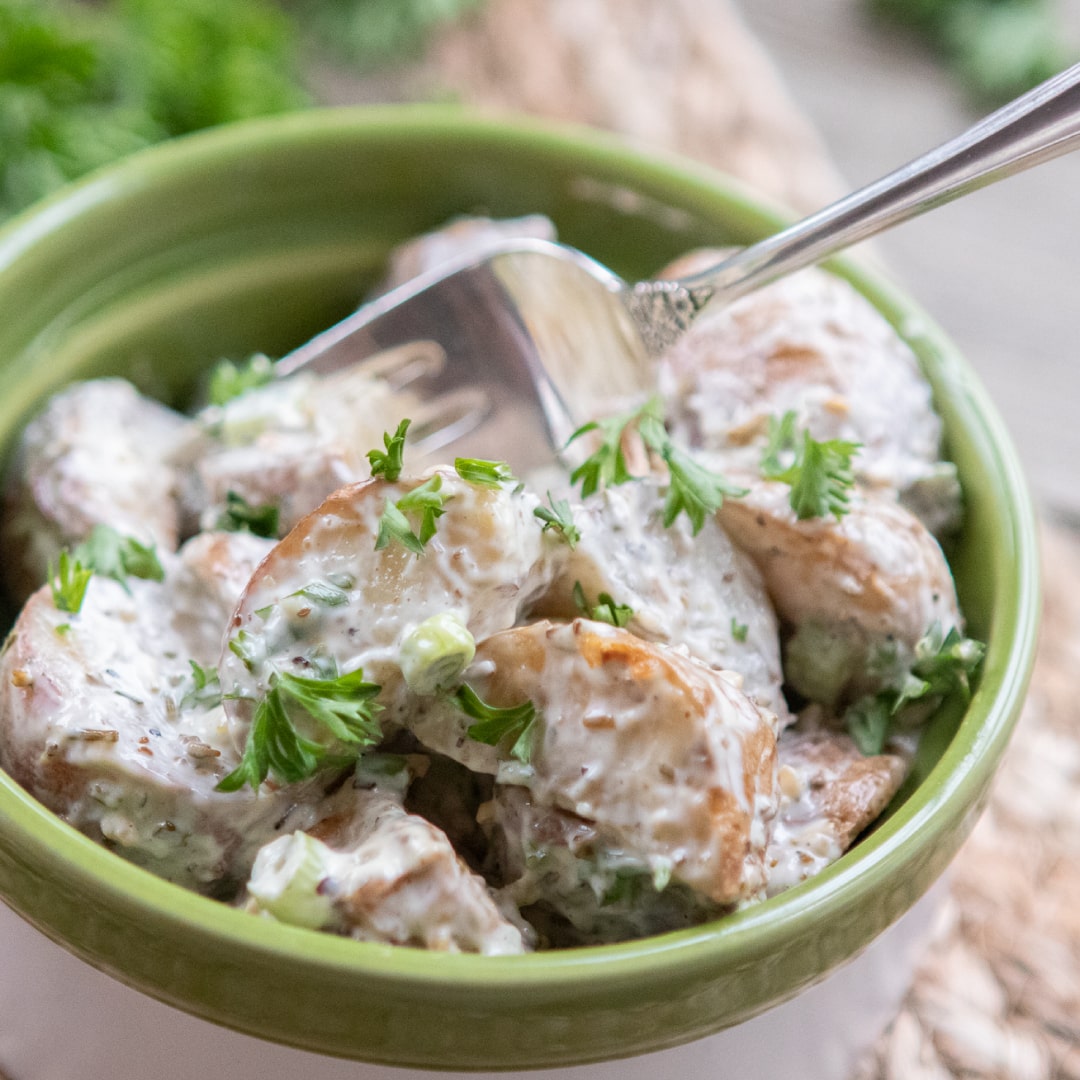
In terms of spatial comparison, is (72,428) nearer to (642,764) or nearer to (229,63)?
(642,764)

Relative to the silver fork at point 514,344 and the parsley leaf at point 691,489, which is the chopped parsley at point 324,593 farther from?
the silver fork at point 514,344

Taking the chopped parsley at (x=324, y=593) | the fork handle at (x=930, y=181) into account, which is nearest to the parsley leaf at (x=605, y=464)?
the fork handle at (x=930, y=181)

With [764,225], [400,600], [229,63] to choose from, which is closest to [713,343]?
[764,225]

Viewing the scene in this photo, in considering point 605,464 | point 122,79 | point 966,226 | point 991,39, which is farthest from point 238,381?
point 991,39

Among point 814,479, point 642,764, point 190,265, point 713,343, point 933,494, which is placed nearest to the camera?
point 642,764

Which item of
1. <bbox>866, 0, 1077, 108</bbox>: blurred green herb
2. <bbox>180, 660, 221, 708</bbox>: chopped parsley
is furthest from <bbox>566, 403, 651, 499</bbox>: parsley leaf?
<bbox>866, 0, 1077, 108</bbox>: blurred green herb

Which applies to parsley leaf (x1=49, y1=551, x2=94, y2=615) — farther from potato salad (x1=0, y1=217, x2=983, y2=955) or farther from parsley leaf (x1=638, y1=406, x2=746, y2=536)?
parsley leaf (x1=638, y1=406, x2=746, y2=536)
